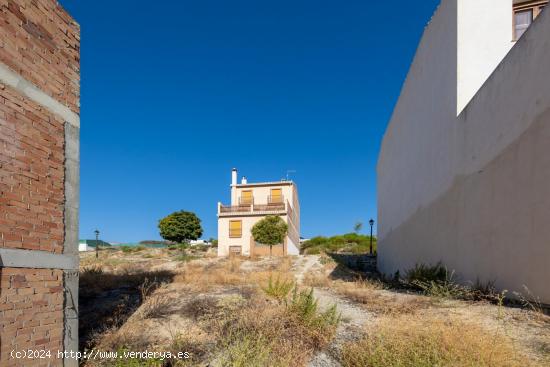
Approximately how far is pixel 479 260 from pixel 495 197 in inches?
56.6

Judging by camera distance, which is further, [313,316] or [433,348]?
[313,316]

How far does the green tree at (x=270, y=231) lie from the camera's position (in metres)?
24.6

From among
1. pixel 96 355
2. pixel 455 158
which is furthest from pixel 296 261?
pixel 96 355

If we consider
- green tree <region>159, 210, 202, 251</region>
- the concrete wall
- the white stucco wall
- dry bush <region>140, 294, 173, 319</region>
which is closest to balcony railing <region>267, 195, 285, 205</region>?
green tree <region>159, 210, 202, 251</region>

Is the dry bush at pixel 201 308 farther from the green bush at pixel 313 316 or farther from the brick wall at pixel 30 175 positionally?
the brick wall at pixel 30 175

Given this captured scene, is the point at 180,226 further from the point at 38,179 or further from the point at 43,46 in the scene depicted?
the point at 43,46

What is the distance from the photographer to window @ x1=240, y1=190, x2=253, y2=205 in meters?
29.9

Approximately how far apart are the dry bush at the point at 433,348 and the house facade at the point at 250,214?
73.4 feet

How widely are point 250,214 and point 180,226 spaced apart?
834 cm

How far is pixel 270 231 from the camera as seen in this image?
80.8 feet

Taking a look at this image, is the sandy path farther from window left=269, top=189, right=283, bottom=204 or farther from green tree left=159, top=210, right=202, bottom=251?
green tree left=159, top=210, right=202, bottom=251

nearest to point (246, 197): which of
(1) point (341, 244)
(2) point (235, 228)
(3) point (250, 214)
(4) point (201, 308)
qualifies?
(3) point (250, 214)

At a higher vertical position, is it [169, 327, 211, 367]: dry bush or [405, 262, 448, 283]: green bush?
[405, 262, 448, 283]: green bush

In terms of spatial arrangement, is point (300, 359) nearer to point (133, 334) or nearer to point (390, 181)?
point (133, 334)
